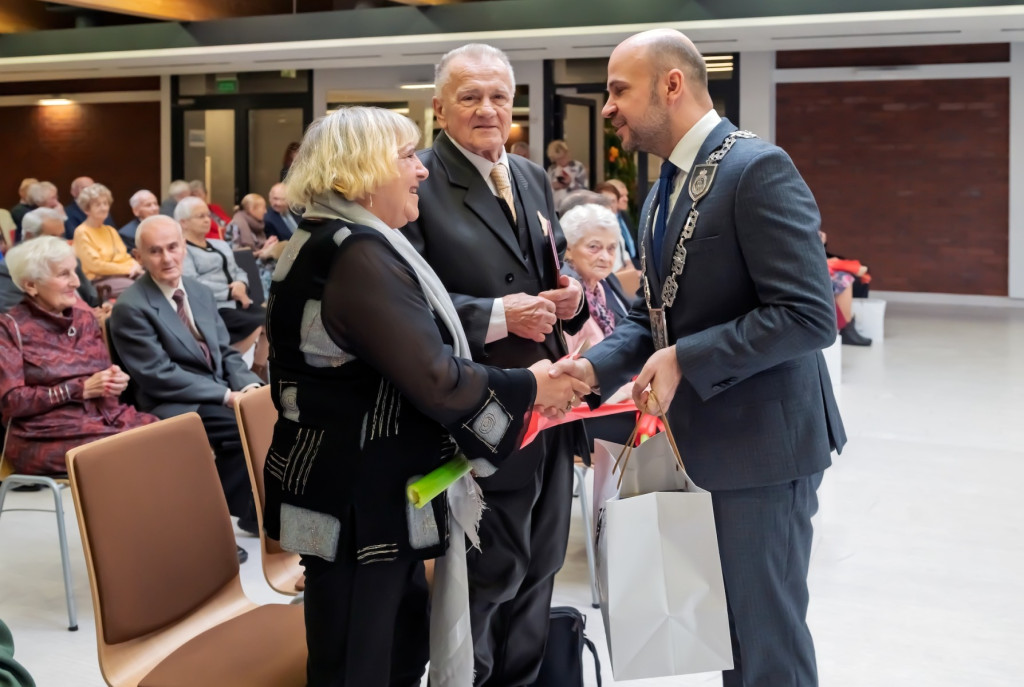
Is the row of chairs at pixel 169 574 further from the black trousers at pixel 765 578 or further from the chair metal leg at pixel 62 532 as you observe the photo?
the chair metal leg at pixel 62 532

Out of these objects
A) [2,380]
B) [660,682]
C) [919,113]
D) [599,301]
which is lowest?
[660,682]

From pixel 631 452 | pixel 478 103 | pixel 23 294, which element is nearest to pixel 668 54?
pixel 478 103

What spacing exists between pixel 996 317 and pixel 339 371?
12.3 meters

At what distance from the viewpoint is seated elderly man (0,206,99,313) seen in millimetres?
5504

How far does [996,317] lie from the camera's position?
501 inches

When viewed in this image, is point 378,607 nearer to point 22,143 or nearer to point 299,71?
point 299,71

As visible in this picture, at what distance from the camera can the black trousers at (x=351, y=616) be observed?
6.71 feet

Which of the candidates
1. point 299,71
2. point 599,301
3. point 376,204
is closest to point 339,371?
point 376,204

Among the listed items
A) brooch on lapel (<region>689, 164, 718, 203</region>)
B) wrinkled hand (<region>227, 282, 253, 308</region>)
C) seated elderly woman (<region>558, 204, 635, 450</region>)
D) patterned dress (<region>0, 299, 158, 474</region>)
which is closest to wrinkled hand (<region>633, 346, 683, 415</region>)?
brooch on lapel (<region>689, 164, 718, 203</region>)

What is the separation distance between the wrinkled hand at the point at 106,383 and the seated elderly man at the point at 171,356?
0.18 meters

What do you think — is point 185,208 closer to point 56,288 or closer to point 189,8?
point 56,288

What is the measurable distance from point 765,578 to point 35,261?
3197mm

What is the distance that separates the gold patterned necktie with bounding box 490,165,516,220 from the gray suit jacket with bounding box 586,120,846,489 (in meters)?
0.53

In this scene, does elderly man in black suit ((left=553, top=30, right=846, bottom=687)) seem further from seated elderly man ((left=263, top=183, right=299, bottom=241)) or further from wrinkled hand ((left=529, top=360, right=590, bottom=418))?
seated elderly man ((left=263, top=183, right=299, bottom=241))
